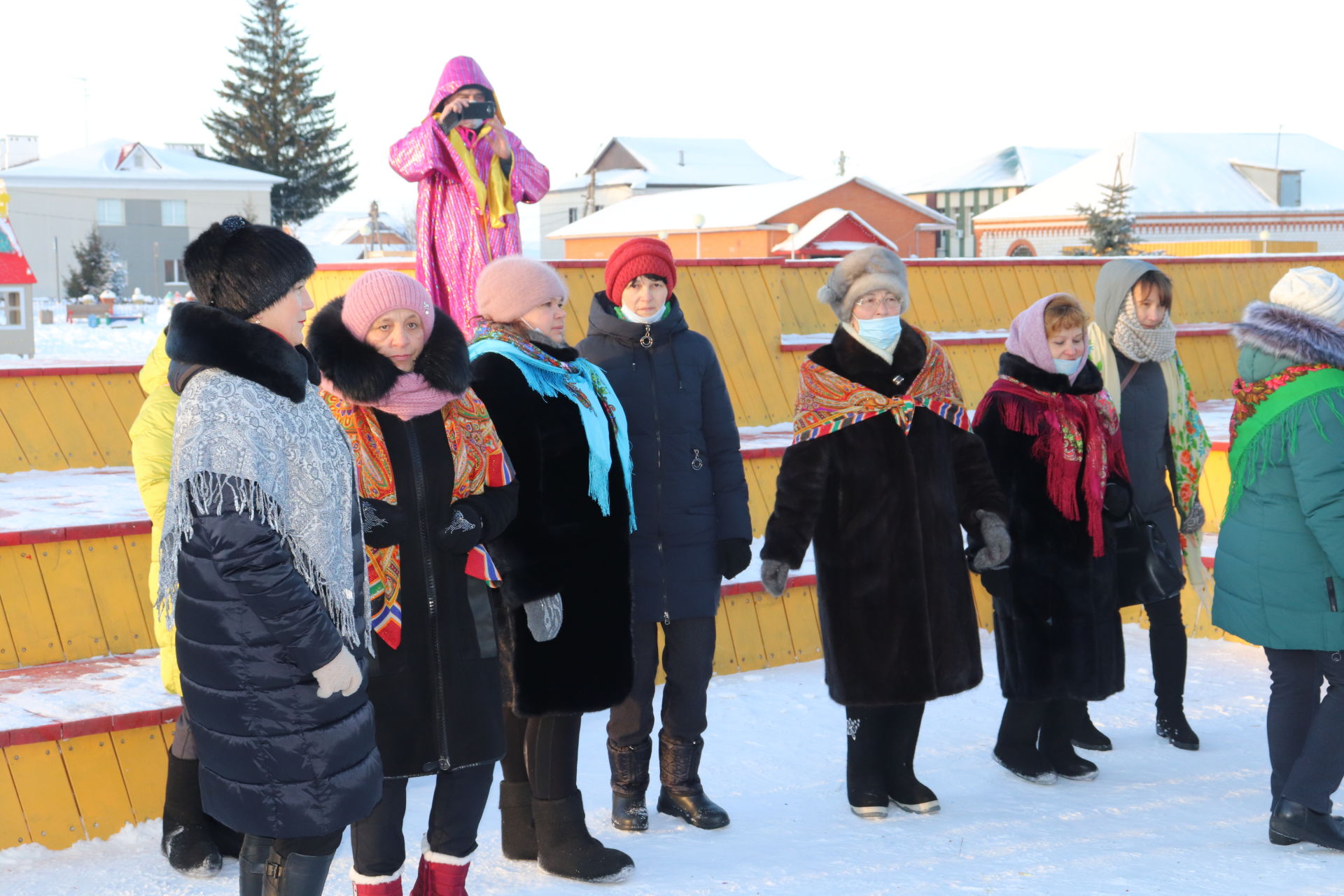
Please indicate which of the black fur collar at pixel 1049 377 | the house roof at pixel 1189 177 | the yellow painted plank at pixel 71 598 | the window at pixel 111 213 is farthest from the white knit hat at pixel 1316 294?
the window at pixel 111 213

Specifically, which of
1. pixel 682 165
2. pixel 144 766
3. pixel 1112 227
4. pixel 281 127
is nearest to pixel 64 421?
pixel 144 766

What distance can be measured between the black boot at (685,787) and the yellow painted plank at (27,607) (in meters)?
2.23

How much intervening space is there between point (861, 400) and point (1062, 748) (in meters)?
1.55

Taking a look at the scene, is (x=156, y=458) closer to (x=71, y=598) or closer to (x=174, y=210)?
(x=71, y=598)

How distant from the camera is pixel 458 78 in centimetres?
499

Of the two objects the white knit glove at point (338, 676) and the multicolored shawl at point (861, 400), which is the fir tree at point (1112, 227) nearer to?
the multicolored shawl at point (861, 400)

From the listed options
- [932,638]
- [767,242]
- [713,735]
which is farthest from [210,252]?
[767,242]

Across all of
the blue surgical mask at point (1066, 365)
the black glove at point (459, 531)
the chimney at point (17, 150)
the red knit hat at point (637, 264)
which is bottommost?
the black glove at point (459, 531)

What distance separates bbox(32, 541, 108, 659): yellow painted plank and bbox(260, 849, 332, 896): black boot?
2.39m

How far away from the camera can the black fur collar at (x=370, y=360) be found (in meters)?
2.91

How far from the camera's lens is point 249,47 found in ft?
146

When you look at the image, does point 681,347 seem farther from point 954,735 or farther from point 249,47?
point 249,47

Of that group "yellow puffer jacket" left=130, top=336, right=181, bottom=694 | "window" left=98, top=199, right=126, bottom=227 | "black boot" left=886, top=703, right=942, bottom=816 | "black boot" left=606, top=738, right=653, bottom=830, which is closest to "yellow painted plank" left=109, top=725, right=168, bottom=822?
"yellow puffer jacket" left=130, top=336, right=181, bottom=694

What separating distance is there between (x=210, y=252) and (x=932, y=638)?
250cm
